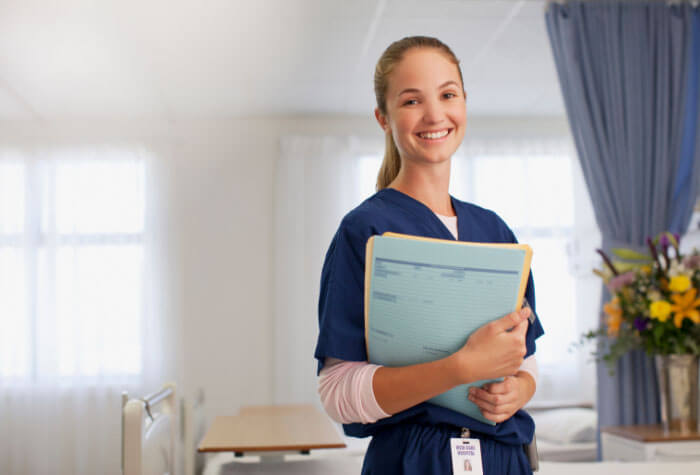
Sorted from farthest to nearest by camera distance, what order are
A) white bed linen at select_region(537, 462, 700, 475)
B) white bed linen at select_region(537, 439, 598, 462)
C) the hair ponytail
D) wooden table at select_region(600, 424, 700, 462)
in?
white bed linen at select_region(537, 439, 598, 462) → wooden table at select_region(600, 424, 700, 462) → white bed linen at select_region(537, 462, 700, 475) → the hair ponytail

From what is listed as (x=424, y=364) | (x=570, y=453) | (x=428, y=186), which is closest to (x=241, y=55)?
(x=570, y=453)

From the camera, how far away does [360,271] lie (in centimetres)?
92

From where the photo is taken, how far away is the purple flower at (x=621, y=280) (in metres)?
2.89

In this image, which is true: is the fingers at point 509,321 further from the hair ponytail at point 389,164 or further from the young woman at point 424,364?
the hair ponytail at point 389,164

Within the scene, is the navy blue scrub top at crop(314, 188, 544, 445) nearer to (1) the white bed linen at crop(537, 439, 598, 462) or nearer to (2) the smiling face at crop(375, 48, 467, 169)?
(2) the smiling face at crop(375, 48, 467, 169)

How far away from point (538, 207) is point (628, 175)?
211cm

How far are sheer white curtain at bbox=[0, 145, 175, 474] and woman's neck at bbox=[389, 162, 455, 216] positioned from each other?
4203 millimetres

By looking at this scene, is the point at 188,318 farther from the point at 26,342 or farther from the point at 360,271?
the point at 360,271

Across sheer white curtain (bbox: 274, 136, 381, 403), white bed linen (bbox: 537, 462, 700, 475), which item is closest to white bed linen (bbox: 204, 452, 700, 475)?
white bed linen (bbox: 537, 462, 700, 475)

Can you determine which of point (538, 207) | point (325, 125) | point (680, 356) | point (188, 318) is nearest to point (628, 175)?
point (680, 356)

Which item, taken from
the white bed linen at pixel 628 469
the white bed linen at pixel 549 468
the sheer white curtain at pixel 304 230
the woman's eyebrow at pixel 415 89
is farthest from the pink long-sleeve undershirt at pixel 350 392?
the sheer white curtain at pixel 304 230

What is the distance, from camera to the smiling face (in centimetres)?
99

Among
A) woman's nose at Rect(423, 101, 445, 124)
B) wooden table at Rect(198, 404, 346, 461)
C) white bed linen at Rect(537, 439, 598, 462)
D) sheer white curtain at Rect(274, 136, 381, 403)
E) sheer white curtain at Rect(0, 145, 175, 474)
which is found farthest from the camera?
sheer white curtain at Rect(274, 136, 381, 403)

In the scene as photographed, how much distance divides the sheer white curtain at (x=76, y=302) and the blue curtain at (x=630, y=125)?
3048mm
